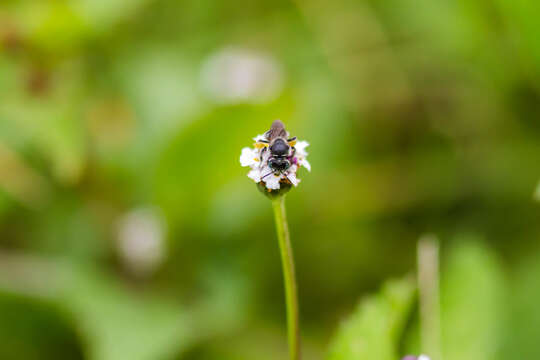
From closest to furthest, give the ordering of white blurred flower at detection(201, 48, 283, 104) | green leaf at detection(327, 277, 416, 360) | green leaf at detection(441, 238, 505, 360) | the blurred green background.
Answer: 1. green leaf at detection(327, 277, 416, 360)
2. green leaf at detection(441, 238, 505, 360)
3. the blurred green background
4. white blurred flower at detection(201, 48, 283, 104)

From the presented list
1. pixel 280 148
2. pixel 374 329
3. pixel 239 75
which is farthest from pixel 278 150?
pixel 239 75

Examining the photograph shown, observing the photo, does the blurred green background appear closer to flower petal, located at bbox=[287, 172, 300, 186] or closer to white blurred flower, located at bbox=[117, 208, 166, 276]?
white blurred flower, located at bbox=[117, 208, 166, 276]

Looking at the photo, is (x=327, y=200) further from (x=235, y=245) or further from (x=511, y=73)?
(x=511, y=73)

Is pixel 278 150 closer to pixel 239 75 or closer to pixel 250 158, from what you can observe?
pixel 250 158

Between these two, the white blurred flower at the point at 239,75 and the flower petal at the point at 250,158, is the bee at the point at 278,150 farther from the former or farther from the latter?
the white blurred flower at the point at 239,75

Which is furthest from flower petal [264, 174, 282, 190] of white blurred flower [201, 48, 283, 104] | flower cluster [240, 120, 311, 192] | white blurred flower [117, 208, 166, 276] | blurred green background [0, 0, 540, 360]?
white blurred flower [201, 48, 283, 104]

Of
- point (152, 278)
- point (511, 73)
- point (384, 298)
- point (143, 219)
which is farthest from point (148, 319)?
point (511, 73)
